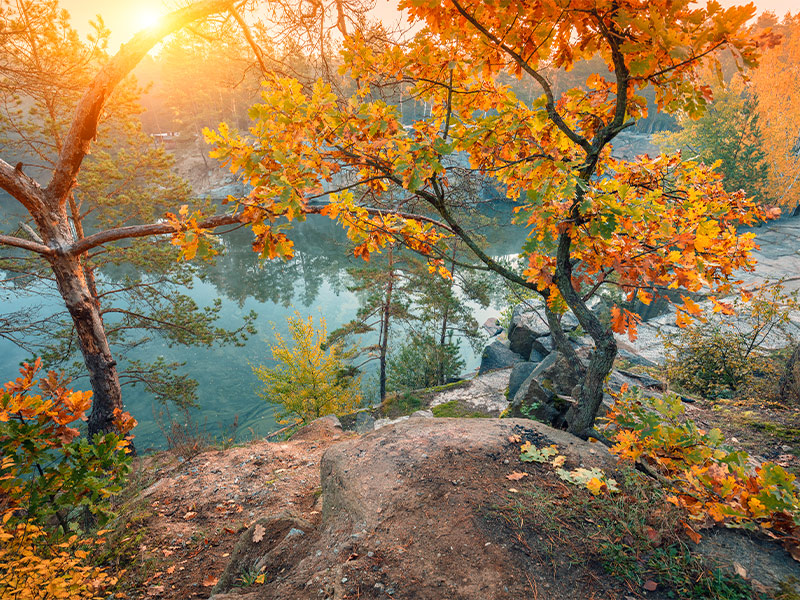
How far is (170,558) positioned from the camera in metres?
3.16

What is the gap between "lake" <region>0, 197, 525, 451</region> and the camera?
16.6 m

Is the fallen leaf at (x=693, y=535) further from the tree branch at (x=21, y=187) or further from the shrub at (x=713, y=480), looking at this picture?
the tree branch at (x=21, y=187)

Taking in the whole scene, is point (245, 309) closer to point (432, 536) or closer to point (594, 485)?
point (432, 536)

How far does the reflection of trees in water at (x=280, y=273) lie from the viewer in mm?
26422

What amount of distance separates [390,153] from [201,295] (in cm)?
2710

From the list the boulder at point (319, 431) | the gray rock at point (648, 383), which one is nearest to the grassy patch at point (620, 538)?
the gray rock at point (648, 383)

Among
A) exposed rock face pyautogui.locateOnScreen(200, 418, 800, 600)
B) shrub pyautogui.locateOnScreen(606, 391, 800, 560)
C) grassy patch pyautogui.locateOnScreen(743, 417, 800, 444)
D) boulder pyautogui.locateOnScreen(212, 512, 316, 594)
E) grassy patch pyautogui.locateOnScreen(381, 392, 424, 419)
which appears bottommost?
grassy patch pyautogui.locateOnScreen(381, 392, 424, 419)

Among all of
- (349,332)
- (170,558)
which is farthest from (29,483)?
(349,332)

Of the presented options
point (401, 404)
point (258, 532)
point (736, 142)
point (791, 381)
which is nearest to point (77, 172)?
point (258, 532)

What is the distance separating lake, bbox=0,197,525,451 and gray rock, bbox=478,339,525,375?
5.28 metres

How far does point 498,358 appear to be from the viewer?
14.0m

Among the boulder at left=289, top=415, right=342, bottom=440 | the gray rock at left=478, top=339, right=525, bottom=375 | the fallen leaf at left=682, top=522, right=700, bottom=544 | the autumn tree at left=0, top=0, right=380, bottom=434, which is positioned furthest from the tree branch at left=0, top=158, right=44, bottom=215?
the gray rock at left=478, top=339, right=525, bottom=375

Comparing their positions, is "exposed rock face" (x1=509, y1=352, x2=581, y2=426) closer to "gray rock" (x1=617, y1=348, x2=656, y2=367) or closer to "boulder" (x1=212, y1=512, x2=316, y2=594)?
"boulder" (x1=212, y1=512, x2=316, y2=594)

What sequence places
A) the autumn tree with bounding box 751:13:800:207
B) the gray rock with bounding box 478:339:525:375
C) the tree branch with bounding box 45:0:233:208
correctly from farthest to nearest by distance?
1. the autumn tree with bounding box 751:13:800:207
2. the gray rock with bounding box 478:339:525:375
3. the tree branch with bounding box 45:0:233:208
